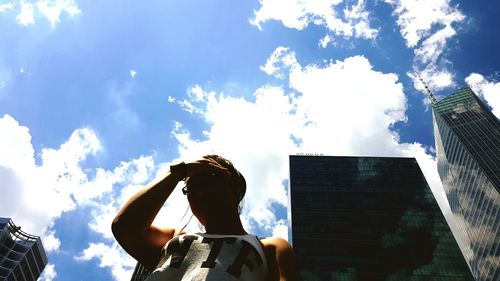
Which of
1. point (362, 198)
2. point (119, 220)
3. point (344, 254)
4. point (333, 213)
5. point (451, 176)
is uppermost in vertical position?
point (451, 176)

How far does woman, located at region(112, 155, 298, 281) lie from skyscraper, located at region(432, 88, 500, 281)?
10488 cm

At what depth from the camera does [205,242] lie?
2.24 metres

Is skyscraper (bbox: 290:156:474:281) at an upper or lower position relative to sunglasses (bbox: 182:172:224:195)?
upper

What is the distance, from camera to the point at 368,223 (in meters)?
89.9

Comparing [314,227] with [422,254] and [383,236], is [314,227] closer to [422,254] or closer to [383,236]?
[383,236]

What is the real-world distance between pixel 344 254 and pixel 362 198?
777 inches

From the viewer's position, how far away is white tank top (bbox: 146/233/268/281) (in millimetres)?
2021

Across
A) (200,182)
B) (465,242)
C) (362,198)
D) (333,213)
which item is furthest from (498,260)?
(200,182)

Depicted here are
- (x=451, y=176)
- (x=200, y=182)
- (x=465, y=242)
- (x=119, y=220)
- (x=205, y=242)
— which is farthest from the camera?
(x=451, y=176)

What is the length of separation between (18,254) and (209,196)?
353ft

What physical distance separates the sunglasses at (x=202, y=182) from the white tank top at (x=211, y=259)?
12.4 inches

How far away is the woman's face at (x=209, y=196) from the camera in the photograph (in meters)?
2.45

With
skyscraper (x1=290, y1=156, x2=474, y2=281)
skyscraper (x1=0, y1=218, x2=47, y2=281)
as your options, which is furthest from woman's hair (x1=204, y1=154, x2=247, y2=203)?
skyscraper (x1=0, y1=218, x2=47, y2=281)

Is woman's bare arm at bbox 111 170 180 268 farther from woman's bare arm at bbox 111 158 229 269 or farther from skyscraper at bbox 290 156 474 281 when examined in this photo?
skyscraper at bbox 290 156 474 281
